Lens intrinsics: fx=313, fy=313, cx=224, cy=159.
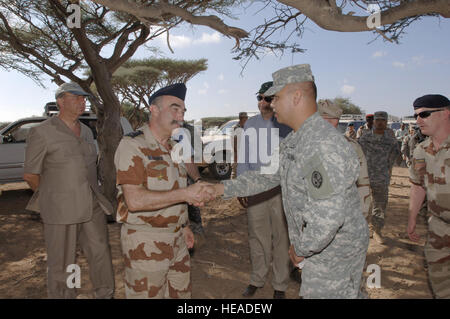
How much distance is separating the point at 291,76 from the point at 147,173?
116 cm

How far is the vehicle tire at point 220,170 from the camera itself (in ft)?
33.1

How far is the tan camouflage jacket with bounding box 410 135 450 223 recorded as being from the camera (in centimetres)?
254

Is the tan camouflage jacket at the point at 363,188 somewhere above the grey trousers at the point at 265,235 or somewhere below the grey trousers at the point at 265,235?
above

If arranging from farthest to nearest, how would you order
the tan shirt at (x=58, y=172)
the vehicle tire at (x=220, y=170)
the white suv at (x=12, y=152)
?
the vehicle tire at (x=220, y=170)
the white suv at (x=12, y=152)
the tan shirt at (x=58, y=172)

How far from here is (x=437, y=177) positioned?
2633 mm

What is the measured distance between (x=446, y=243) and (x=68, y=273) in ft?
10.8

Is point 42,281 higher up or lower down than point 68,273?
lower down

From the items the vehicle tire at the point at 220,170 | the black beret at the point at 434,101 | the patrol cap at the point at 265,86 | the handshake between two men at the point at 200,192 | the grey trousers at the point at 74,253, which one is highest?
the patrol cap at the point at 265,86

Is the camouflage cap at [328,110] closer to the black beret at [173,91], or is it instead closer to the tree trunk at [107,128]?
the black beret at [173,91]

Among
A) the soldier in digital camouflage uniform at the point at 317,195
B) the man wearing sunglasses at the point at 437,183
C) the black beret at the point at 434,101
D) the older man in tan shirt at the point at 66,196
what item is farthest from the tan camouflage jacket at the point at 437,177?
the older man in tan shirt at the point at 66,196

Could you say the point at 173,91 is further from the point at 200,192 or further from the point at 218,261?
the point at 218,261

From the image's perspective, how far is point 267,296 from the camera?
3594mm

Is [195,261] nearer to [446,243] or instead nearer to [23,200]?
[446,243]
